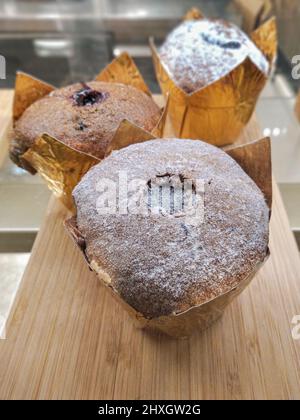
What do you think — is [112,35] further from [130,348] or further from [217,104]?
[130,348]

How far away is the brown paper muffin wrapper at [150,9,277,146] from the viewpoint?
1181mm

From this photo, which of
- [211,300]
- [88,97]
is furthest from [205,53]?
[211,300]

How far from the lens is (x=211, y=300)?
67cm

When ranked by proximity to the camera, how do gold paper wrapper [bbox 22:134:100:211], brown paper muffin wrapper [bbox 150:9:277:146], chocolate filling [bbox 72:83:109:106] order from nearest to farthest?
1. gold paper wrapper [bbox 22:134:100:211]
2. chocolate filling [bbox 72:83:109:106]
3. brown paper muffin wrapper [bbox 150:9:277:146]

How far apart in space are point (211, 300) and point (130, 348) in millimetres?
260

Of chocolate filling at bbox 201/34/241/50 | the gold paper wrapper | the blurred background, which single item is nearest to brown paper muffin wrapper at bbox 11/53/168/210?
the gold paper wrapper

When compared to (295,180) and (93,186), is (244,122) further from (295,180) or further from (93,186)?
(93,186)

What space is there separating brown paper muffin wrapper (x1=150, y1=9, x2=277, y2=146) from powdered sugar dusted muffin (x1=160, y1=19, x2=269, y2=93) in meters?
0.03

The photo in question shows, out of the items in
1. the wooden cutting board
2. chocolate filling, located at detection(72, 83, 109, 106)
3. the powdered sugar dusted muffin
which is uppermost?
the powdered sugar dusted muffin

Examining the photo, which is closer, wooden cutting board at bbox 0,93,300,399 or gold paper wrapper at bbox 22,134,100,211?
wooden cutting board at bbox 0,93,300,399

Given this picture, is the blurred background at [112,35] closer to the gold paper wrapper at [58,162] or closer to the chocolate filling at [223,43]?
the chocolate filling at [223,43]

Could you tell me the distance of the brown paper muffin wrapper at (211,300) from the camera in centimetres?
71

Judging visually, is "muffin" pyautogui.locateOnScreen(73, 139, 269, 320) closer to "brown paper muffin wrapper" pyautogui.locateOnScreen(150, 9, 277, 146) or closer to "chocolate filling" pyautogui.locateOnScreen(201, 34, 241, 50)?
"brown paper muffin wrapper" pyautogui.locateOnScreen(150, 9, 277, 146)

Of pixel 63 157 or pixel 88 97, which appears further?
pixel 88 97
